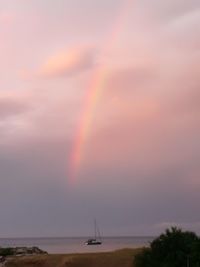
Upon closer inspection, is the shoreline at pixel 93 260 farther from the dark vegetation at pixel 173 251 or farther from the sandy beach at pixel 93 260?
the dark vegetation at pixel 173 251

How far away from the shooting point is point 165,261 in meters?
43.2

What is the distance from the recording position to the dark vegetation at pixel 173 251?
139 feet

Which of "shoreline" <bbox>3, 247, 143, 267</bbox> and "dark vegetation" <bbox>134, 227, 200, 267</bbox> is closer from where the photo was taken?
"dark vegetation" <bbox>134, 227, 200, 267</bbox>

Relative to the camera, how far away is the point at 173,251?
44156 millimetres

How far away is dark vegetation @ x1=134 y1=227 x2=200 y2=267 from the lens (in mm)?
42375

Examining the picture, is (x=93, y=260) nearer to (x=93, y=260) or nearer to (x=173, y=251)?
(x=93, y=260)

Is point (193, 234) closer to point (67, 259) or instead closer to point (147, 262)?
point (147, 262)

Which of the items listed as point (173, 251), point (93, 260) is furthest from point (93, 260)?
point (173, 251)

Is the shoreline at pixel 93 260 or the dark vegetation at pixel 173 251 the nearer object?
the dark vegetation at pixel 173 251

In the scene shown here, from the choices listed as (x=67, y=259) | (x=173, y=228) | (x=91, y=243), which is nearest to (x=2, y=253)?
(x=67, y=259)

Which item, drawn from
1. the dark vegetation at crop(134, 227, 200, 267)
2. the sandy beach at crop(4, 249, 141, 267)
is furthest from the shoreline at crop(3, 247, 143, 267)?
the dark vegetation at crop(134, 227, 200, 267)

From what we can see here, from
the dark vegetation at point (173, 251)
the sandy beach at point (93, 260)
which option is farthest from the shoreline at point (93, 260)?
the dark vegetation at point (173, 251)

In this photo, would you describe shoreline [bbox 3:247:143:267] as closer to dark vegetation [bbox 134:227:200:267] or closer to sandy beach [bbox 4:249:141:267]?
sandy beach [bbox 4:249:141:267]

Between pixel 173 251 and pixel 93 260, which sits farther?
pixel 93 260
